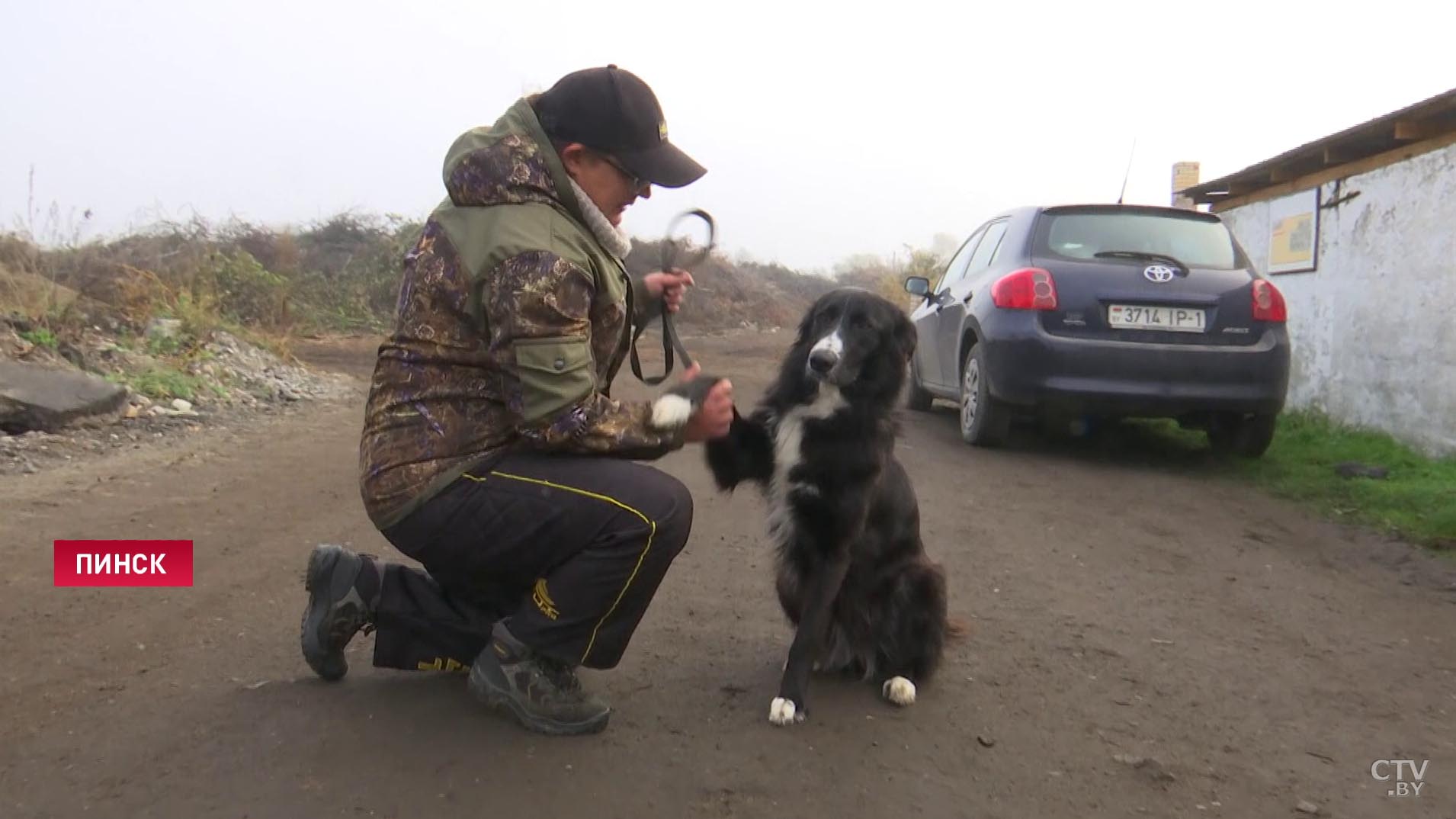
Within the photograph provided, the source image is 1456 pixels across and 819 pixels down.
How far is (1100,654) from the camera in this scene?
3996 millimetres

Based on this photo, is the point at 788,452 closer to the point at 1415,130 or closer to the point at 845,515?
the point at 845,515

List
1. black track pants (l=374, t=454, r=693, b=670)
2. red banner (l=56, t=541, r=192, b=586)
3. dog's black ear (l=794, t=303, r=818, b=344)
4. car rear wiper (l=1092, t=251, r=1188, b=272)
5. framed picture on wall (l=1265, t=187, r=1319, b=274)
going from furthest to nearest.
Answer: framed picture on wall (l=1265, t=187, r=1319, b=274) → car rear wiper (l=1092, t=251, r=1188, b=272) → red banner (l=56, t=541, r=192, b=586) → dog's black ear (l=794, t=303, r=818, b=344) → black track pants (l=374, t=454, r=693, b=670)

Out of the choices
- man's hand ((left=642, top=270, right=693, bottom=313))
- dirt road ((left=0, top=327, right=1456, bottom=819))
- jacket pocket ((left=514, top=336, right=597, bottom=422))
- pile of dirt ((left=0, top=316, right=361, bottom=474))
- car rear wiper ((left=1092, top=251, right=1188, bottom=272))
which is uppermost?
car rear wiper ((left=1092, top=251, right=1188, bottom=272))

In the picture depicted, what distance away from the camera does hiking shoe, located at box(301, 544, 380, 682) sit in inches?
130

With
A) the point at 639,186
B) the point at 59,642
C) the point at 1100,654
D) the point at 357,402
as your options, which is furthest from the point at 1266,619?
the point at 357,402

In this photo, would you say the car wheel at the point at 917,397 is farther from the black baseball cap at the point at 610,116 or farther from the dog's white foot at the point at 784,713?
the black baseball cap at the point at 610,116

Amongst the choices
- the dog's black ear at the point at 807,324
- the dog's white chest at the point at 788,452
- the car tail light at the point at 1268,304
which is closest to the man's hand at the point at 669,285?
the dog's white chest at the point at 788,452

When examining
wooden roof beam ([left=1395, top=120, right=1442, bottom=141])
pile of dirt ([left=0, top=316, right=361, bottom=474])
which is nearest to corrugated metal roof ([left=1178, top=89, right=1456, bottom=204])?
wooden roof beam ([left=1395, top=120, right=1442, bottom=141])

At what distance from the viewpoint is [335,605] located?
3.29 metres

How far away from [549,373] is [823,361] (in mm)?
1323

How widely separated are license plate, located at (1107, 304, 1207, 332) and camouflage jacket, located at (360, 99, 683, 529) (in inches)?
207

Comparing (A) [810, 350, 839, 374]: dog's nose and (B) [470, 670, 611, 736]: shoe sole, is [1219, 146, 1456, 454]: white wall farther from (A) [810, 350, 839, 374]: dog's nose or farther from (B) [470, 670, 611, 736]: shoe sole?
(B) [470, 670, 611, 736]: shoe sole

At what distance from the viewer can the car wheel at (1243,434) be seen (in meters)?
7.89

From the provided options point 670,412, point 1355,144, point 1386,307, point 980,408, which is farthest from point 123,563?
point 1355,144
